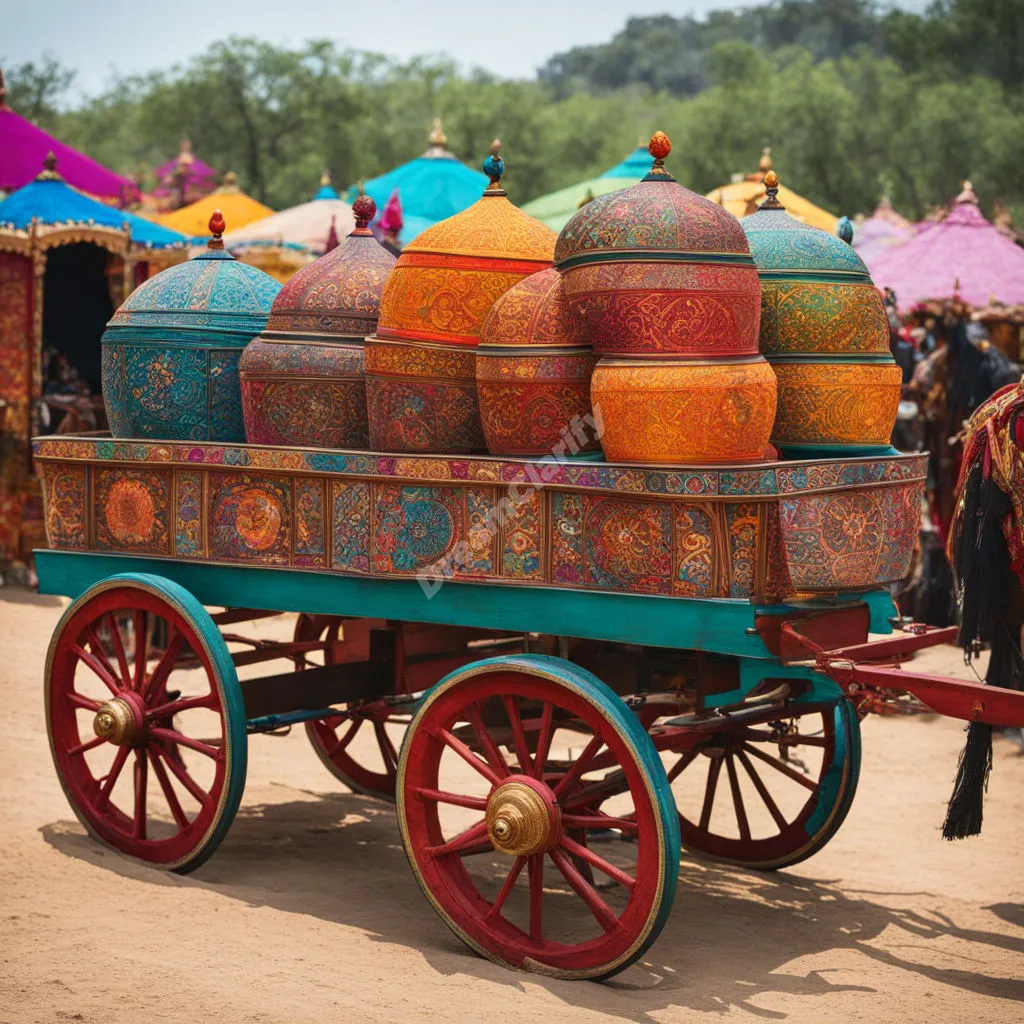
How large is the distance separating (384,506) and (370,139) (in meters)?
32.2

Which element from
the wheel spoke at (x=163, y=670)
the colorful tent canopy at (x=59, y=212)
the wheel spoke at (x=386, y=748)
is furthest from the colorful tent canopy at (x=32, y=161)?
the wheel spoke at (x=163, y=670)

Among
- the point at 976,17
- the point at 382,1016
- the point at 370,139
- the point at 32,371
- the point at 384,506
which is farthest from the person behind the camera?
the point at 976,17

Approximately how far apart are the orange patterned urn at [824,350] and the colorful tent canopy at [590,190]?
1021 cm

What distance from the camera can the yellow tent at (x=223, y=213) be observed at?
19516 mm

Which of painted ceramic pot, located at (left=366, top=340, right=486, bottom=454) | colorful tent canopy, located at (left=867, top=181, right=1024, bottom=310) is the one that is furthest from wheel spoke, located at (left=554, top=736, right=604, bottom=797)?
colorful tent canopy, located at (left=867, top=181, right=1024, bottom=310)

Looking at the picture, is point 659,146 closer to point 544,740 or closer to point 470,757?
point 544,740

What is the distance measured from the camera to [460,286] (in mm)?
5008

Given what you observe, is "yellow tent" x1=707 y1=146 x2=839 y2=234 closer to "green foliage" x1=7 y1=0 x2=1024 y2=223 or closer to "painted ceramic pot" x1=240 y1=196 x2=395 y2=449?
"painted ceramic pot" x1=240 y1=196 x2=395 y2=449

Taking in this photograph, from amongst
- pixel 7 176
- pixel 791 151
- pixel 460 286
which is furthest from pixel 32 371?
pixel 791 151

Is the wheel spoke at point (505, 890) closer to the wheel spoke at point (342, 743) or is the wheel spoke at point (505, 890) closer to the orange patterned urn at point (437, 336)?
the orange patterned urn at point (437, 336)

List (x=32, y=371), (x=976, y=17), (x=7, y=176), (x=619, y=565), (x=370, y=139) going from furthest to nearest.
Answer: (x=976, y=17), (x=370, y=139), (x=7, y=176), (x=32, y=371), (x=619, y=565)

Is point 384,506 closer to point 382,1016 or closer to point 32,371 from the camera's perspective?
point 382,1016

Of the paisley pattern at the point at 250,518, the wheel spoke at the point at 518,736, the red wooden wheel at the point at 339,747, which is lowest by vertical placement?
the red wooden wheel at the point at 339,747

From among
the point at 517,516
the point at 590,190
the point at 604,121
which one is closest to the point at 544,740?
the point at 517,516
